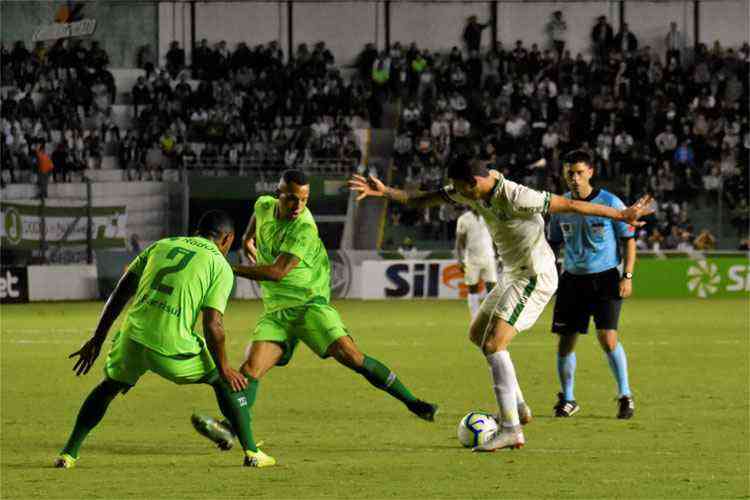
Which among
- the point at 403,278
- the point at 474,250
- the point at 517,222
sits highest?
the point at 517,222

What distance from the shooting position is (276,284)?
9820mm

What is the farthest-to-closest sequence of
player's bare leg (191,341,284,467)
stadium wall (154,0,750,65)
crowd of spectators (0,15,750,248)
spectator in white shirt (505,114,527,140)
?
1. stadium wall (154,0,750,65)
2. spectator in white shirt (505,114,527,140)
3. crowd of spectators (0,15,750,248)
4. player's bare leg (191,341,284,467)

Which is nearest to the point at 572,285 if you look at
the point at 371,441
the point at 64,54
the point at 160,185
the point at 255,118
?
the point at 371,441

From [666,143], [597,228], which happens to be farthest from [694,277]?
[597,228]

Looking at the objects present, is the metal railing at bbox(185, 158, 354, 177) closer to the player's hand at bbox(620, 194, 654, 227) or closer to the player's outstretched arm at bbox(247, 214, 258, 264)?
the player's outstretched arm at bbox(247, 214, 258, 264)

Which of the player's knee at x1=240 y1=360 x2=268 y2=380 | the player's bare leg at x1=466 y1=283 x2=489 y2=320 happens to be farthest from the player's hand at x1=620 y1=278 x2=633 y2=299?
the player's bare leg at x1=466 y1=283 x2=489 y2=320

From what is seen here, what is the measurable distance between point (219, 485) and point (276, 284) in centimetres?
232

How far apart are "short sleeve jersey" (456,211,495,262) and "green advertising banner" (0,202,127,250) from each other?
10.5m

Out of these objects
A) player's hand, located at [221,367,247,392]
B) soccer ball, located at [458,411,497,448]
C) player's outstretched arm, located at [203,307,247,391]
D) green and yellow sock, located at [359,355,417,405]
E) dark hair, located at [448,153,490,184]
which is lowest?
soccer ball, located at [458,411,497,448]

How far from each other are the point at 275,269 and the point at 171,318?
Answer: 138 centimetres

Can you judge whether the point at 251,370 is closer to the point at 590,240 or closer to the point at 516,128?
the point at 590,240

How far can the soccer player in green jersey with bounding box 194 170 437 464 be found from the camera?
954cm

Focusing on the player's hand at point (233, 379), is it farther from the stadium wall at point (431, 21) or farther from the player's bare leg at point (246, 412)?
the stadium wall at point (431, 21)

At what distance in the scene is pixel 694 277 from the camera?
2831 cm
